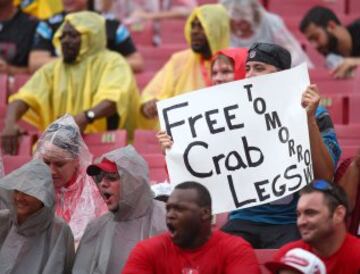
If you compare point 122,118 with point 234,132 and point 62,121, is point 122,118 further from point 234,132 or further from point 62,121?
point 234,132

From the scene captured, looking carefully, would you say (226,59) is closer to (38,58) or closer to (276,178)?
(276,178)

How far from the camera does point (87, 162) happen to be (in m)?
9.50

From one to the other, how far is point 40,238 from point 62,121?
3.73 feet

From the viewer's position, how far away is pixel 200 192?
783 cm

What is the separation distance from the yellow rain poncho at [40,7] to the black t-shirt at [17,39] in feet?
3.77

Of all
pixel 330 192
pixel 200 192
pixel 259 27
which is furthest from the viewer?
pixel 259 27

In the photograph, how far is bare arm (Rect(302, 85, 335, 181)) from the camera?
27.1 feet

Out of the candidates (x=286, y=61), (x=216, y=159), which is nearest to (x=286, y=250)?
(x=216, y=159)

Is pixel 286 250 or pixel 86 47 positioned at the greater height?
pixel 286 250

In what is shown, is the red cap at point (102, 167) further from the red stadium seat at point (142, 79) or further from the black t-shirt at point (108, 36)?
the black t-shirt at point (108, 36)

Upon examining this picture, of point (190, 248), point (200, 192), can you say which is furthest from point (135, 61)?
point (190, 248)

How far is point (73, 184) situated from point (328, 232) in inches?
88.1

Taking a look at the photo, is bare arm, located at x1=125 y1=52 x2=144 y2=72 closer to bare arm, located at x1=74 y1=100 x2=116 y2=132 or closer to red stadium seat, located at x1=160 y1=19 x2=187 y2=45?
bare arm, located at x1=74 y1=100 x2=116 y2=132

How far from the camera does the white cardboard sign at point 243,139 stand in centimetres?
835
